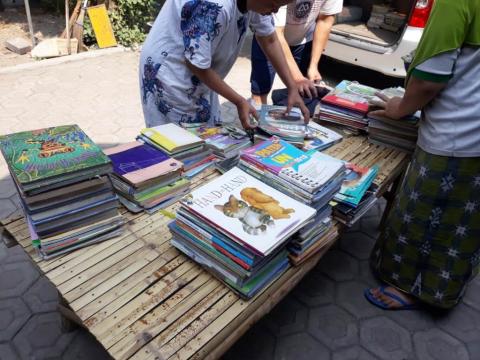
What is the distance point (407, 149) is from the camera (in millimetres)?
2049

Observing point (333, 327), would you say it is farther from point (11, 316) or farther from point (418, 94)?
point (11, 316)

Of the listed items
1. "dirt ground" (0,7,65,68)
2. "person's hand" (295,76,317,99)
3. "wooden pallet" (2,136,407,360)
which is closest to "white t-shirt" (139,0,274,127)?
"person's hand" (295,76,317,99)

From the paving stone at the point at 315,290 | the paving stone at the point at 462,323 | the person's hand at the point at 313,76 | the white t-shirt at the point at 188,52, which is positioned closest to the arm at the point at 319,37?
the person's hand at the point at 313,76

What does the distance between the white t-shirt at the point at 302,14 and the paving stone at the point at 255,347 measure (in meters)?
1.75

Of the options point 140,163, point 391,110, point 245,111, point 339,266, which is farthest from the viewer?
point 339,266

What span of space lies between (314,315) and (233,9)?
155 centimetres

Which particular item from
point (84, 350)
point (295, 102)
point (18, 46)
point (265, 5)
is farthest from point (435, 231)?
point (18, 46)

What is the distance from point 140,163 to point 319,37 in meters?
1.68

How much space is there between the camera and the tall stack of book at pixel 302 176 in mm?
1337

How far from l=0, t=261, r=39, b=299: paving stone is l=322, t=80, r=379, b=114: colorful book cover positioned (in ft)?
6.33

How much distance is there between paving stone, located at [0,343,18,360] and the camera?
71.1 inches

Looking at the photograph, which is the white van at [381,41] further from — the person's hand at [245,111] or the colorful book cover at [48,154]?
the colorful book cover at [48,154]

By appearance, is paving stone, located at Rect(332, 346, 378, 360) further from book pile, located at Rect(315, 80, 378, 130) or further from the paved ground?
book pile, located at Rect(315, 80, 378, 130)

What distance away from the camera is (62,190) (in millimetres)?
1205
